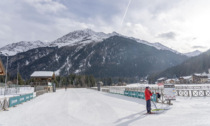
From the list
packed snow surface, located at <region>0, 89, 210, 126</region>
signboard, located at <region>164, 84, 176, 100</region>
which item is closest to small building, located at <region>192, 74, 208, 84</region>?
signboard, located at <region>164, 84, 176, 100</region>

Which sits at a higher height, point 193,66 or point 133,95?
point 193,66

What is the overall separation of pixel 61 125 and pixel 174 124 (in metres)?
6.69

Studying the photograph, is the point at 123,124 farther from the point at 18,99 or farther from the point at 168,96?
the point at 18,99

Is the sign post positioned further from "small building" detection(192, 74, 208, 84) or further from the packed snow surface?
"small building" detection(192, 74, 208, 84)

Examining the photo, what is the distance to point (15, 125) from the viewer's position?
416 inches

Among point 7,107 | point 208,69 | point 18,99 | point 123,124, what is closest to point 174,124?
point 123,124

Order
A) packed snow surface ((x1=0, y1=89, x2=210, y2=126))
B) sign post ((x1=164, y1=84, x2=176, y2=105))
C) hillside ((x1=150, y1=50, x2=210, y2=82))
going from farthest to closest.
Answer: hillside ((x1=150, y1=50, x2=210, y2=82)), sign post ((x1=164, y1=84, x2=176, y2=105)), packed snow surface ((x1=0, y1=89, x2=210, y2=126))

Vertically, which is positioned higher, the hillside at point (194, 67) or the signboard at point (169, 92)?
the hillside at point (194, 67)

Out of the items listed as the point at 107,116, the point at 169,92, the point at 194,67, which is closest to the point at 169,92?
the point at 169,92

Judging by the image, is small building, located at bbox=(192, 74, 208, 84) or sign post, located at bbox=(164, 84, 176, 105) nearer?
sign post, located at bbox=(164, 84, 176, 105)

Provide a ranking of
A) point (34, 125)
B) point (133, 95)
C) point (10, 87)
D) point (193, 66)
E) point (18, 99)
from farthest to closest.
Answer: point (193, 66) → point (10, 87) → point (133, 95) → point (18, 99) → point (34, 125)

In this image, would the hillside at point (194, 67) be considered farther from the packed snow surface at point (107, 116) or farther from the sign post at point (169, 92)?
the packed snow surface at point (107, 116)

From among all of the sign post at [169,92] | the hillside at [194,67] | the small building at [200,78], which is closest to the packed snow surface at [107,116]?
the sign post at [169,92]

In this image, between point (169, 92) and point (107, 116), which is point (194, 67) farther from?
point (107, 116)
